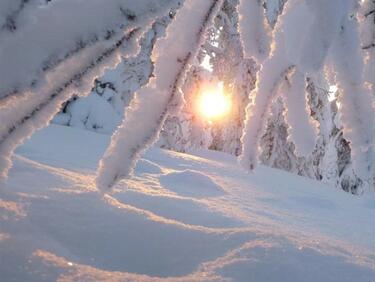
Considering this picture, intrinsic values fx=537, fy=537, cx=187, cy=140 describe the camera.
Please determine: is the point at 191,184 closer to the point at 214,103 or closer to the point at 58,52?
the point at 58,52

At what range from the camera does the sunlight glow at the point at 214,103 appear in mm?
11133

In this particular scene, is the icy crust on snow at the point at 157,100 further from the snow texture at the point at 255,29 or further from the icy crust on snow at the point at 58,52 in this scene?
the snow texture at the point at 255,29

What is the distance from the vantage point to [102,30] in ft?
3.12

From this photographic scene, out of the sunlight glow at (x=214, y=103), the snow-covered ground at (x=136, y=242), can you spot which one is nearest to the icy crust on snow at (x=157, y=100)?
the snow-covered ground at (x=136, y=242)

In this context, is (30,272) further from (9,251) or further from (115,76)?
(115,76)

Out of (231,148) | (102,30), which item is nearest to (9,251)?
(102,30)

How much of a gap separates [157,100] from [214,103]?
10.3m

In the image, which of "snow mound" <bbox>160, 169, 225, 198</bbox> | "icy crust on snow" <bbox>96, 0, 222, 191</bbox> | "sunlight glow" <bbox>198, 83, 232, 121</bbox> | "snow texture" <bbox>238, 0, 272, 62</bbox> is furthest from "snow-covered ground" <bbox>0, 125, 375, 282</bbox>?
"sunlight glow" <bbox>198, 83, 232, 121</bbox>

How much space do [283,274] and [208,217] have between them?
0.66 meters

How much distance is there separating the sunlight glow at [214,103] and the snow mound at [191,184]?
7.27 meters

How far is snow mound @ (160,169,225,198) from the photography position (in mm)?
3322

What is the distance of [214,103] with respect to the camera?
Answer: 37.3 feet

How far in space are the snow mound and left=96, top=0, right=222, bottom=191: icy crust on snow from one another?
207cm

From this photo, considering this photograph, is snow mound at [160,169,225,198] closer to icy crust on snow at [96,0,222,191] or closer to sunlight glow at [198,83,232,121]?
icy crust on snow at [96,0,222,191]
